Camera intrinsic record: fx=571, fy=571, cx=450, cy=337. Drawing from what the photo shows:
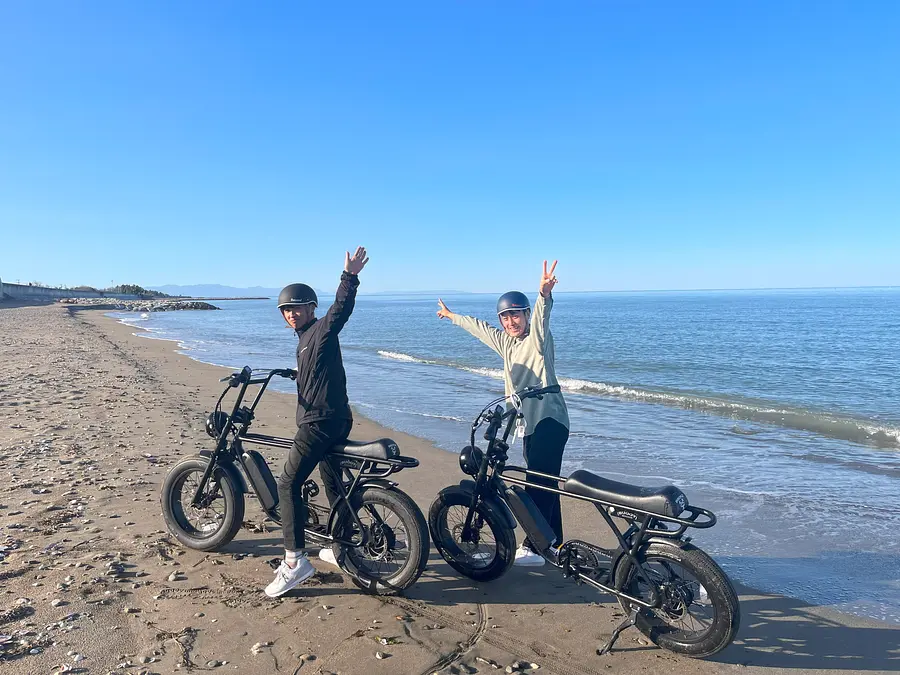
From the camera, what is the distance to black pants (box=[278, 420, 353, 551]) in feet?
13.1

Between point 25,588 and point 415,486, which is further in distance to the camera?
point 415,486

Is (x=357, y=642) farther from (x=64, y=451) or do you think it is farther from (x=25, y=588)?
(x=64, y=451)

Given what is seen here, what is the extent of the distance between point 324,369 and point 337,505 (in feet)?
3.27

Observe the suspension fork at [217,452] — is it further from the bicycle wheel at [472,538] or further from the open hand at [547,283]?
the open hand at [547,283]

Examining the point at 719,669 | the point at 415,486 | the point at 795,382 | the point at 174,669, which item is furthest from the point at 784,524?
the point at 795,382

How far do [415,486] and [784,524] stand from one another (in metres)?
4.01

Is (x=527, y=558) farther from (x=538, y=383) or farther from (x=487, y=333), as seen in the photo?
(x=487, y=333)

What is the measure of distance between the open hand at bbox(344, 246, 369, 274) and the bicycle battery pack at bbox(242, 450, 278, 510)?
5.64 ft

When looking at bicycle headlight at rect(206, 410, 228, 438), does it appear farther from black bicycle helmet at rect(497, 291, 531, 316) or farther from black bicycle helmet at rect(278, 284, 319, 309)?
black bicycle helmet at rect(497, 291, 531, 316)

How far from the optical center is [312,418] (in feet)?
13.1

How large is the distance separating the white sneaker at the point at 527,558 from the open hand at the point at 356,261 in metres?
2.57

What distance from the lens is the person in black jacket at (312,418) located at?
3957 millimetres

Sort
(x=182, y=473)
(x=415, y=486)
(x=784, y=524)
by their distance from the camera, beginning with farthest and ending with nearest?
(x=415, y=486) → (x=784, y=524) → (x=182, y=473)

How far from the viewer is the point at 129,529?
5.04 metres
